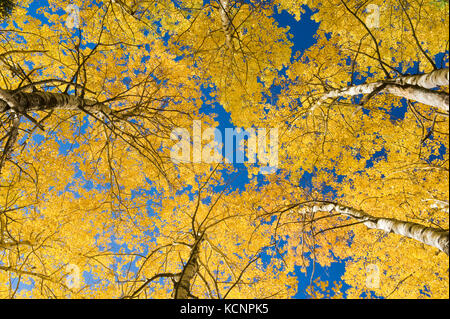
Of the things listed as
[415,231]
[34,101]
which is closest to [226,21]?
[34,101]

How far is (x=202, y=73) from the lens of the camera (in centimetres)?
635

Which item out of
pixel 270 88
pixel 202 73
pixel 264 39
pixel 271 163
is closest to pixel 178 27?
pixel 202 73

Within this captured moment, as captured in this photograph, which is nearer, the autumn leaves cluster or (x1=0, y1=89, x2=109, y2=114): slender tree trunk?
(x1=0, y1=89, x2=109, y2=114): slender tree trunk

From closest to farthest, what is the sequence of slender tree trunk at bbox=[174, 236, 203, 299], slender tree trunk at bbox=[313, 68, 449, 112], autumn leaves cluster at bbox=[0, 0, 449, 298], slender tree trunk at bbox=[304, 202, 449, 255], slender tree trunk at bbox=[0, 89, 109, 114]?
1. slender tree trunk at bbox=[313, 68, 449, 112]
2. slender tree trunk at bbox=[304, 202, 449, 255]
3. slender tree trunk at bbox=[0, 89, 109, 114]
4. slender tree trunk at bbox=[174, 236, 203, 299]
5. autumn leaves cluster at bbox=[0, 0, 449, 298]

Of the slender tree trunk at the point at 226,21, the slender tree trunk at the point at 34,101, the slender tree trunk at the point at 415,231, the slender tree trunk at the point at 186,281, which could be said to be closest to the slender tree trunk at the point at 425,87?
the slender tree trunk at the point at 415,231

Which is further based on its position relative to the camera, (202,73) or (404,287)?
(202,73)

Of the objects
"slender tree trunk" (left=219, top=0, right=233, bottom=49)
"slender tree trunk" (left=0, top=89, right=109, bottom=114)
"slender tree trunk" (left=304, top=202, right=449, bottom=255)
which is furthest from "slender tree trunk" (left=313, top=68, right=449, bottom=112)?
"slender tree trunk" (left=219, top=0, right=233, bottom=49)

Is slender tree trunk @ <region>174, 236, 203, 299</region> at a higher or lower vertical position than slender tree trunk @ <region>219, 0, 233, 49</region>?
lower

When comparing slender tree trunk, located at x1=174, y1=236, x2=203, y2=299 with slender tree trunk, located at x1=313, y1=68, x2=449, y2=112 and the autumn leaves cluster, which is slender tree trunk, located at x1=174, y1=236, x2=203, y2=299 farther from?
slender tree trunk, located at x1=313, y1=68, x2=449, y2=112

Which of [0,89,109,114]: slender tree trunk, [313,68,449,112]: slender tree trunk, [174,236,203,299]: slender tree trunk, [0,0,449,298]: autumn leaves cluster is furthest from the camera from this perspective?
[0,0,449,298]: autumn leaves cluster

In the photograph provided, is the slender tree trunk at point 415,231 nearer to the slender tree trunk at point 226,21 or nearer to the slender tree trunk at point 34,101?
the slender tree trunk at point 34,101
